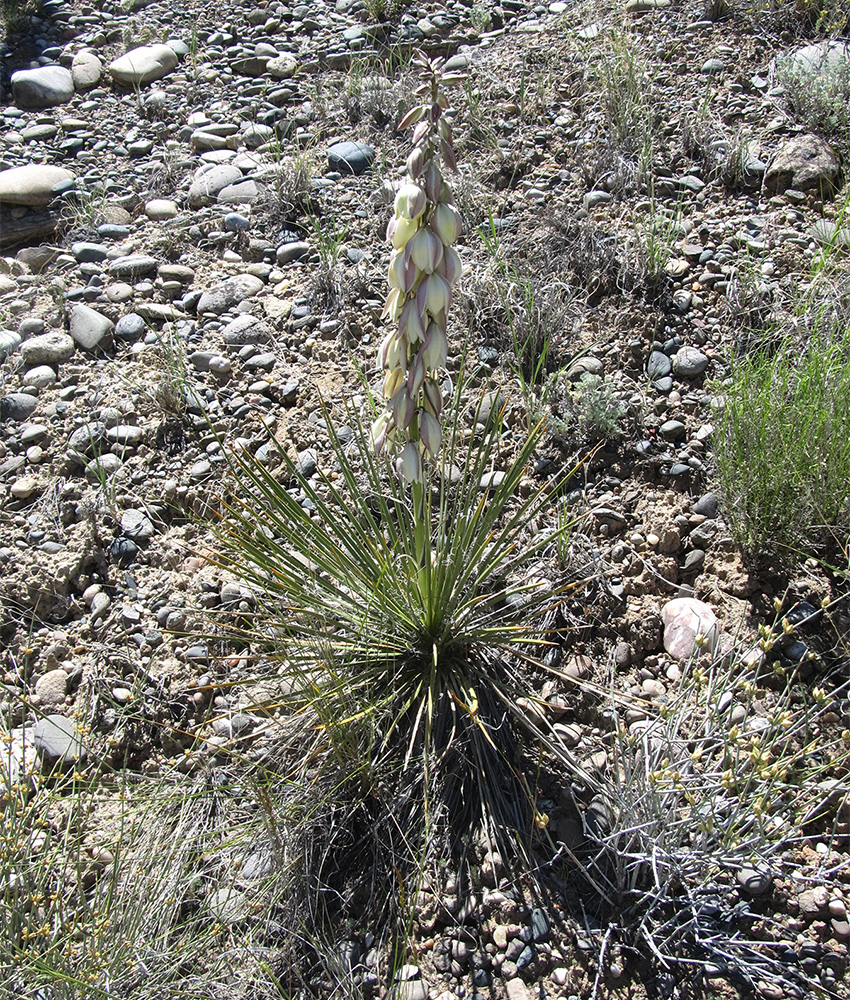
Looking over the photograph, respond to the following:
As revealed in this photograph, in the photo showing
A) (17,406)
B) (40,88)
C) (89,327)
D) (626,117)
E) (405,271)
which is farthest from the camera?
(40,88)

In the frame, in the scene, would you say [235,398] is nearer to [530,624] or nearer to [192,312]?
[192,312]

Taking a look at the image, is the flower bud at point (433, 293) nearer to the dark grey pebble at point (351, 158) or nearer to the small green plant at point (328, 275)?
the small green plant at point (328, 275)

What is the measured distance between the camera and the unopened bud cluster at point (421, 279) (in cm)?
184

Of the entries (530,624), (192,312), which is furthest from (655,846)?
(192,312)

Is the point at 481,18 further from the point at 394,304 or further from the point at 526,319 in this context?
the point at 394,304

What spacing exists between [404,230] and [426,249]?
0.08 metres

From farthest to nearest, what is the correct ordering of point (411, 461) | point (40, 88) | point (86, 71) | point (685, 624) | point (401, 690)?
point (86, 71), point (40, 88), point (685, 624), point (401, 690), point (411, 461)

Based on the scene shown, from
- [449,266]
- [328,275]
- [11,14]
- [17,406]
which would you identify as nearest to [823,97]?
[328,275]

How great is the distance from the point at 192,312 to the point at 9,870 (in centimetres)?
260

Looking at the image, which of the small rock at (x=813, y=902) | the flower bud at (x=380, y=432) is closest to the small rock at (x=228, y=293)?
the flower bud at (x=380, y=432)

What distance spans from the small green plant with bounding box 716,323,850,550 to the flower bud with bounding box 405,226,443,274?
1248mm

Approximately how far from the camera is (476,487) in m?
2.63

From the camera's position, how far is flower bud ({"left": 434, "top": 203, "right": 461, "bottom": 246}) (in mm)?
1882

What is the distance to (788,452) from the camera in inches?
102
